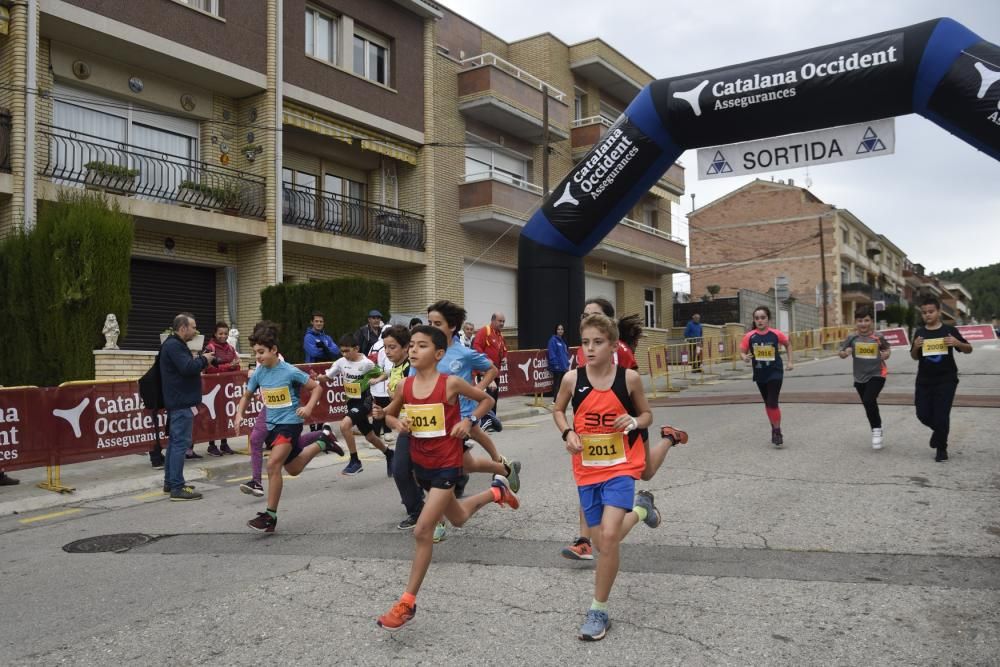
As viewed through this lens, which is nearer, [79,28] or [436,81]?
[79,28]

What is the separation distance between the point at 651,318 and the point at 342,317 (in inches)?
760

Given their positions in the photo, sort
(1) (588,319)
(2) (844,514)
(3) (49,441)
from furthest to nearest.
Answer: (3) (49,441) → (2) (844,514) → (1) (588,319)

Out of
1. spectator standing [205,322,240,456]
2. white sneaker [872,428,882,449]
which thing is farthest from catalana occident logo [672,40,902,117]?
spectator standing [205,322,240,456]

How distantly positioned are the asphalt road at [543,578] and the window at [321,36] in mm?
14217

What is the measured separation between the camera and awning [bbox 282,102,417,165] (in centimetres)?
1819

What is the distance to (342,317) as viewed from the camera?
15805mm

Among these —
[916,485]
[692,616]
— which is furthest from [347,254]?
[692,616]

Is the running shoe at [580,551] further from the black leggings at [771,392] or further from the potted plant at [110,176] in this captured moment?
the potted plant at [110,176]

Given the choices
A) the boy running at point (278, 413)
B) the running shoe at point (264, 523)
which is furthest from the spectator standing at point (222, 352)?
the running shoe at point (264, 523)

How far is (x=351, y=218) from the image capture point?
20141 millimetres

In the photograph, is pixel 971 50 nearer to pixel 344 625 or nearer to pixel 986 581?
pixel 986 581

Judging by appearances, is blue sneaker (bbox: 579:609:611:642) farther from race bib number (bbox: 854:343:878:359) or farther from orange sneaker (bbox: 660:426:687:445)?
race bib number (bbox: 854:343:878:359)

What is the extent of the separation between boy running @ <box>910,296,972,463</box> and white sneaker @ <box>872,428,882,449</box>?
1.86 ft

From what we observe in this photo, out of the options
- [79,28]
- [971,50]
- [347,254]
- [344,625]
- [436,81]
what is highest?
[436,81]
